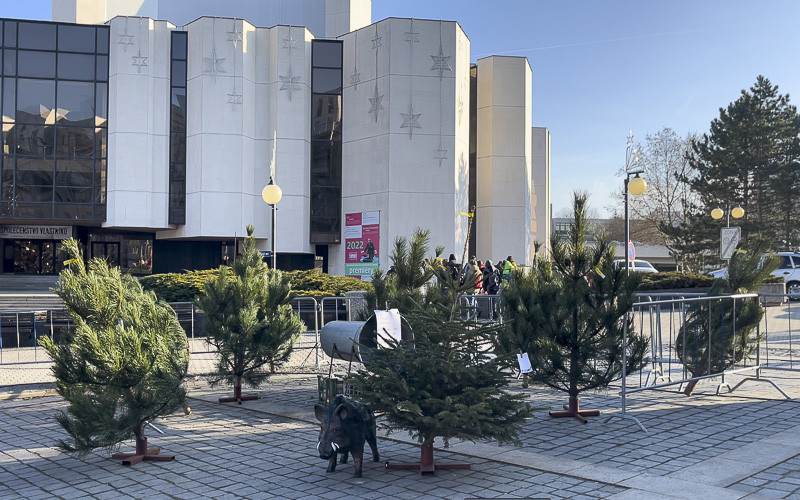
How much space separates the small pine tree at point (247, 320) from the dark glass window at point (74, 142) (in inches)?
1195

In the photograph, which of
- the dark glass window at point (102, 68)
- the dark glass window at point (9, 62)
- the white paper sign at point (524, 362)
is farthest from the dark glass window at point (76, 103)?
the white paper sign at point (524, 362)

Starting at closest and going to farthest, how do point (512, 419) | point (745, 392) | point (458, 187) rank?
point (512, 419) < point (745, 392) < point (458, 187)

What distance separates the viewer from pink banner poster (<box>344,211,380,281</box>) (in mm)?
35094

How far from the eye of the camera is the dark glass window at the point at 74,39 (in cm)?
3628

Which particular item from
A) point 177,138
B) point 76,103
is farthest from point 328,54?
point 76,103

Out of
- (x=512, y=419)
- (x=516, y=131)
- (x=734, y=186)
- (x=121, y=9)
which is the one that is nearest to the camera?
(x=512, y=419)

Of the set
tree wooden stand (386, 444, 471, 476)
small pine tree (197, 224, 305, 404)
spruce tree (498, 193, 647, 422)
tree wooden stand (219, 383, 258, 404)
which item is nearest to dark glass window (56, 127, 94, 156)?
small pine tree (197, 224, 305, 404)

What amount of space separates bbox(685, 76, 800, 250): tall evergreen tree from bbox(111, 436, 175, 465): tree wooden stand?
151 ft

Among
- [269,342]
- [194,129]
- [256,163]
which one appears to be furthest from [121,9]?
[269,342]

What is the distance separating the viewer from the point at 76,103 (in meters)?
36.4

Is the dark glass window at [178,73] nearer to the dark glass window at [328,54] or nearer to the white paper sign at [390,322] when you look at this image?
the dark glass window at [328,54]

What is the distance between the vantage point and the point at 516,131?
129 ft

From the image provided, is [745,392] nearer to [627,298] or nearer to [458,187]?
[627,298]

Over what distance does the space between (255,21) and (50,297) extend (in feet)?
78.0
